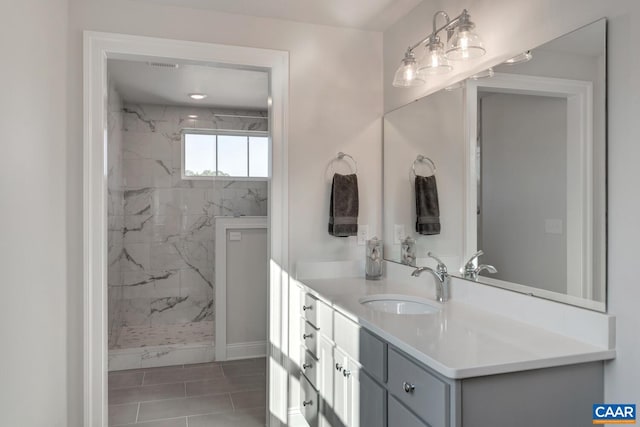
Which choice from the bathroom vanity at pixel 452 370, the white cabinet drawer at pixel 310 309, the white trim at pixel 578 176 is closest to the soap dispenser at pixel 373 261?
the white cabinet drawer at pixel 310 309

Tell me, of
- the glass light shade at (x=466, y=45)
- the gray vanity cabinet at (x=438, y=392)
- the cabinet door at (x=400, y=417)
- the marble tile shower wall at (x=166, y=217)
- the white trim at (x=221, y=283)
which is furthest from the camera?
the marble tile shower wall at (x=166, y=217)

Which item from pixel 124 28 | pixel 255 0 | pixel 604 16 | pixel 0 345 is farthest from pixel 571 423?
pixel 124 28

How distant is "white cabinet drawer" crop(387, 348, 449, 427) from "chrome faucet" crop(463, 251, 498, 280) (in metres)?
0.65

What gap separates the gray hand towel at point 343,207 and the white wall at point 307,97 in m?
0.08

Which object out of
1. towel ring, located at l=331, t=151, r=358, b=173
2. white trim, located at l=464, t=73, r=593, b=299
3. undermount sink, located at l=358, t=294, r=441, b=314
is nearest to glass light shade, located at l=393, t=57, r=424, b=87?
towel ring, located at l=331, t=151, r=358, b=173

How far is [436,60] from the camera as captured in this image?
213 cm

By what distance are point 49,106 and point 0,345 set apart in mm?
1119

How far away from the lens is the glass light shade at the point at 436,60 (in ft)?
6.97

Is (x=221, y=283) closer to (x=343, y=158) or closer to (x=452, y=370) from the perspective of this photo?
(x=343, y=158)

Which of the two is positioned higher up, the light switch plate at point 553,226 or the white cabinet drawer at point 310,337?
the light switch plate at point 553,226

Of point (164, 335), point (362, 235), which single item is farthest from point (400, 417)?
point (164, 335)

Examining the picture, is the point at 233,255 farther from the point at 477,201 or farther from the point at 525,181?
the point at 525,181

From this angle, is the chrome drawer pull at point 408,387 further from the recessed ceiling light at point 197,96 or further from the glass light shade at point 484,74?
the recessed ceiling light at point 197,96

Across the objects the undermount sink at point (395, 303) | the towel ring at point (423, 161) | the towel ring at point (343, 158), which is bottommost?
the undermount sink at point (395, 303)
